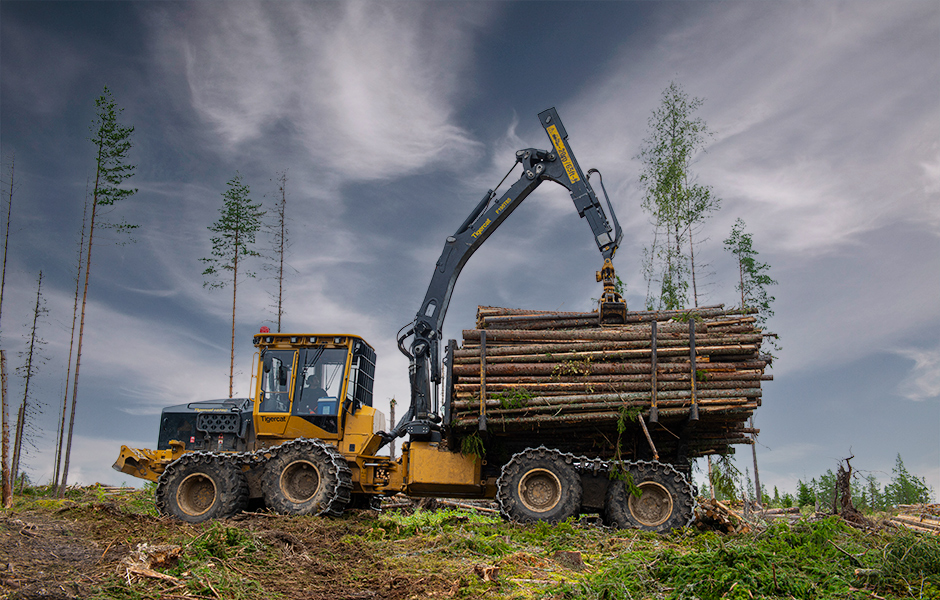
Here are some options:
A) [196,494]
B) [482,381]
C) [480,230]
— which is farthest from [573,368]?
[196,494]

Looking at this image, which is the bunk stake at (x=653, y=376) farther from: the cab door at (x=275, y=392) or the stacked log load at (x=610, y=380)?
the cab door at (x=275, y=392)

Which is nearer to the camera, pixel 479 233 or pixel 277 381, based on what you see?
pixel 277 381

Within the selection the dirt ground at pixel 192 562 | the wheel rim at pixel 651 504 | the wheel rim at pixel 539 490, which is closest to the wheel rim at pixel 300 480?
the dirt ground at pixel 192 562

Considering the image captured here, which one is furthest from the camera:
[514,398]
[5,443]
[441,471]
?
[5,443]

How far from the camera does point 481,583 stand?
710 centimetres

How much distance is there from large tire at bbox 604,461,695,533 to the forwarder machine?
0.07 ft

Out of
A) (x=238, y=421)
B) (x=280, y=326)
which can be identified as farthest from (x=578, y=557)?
(x=280, y=326)

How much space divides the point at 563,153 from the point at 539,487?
7.11 metres

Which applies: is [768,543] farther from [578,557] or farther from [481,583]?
[481,583]

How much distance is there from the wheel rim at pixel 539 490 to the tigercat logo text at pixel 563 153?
20.6ft

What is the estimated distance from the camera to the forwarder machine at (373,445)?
37.5 feet

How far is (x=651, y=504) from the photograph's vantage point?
450 inches

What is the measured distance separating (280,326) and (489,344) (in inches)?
559

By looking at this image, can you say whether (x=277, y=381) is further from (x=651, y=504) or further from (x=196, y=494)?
(x=651, y=504)
